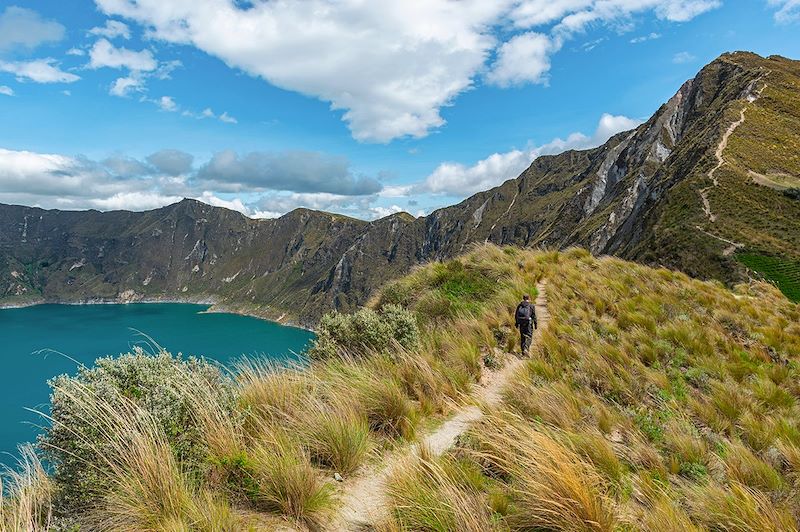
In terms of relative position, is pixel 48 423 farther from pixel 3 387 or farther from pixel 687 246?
pixel 3 387

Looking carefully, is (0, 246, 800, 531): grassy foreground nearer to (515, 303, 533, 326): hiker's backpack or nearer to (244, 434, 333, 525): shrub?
(244, 434, 333, 525): shrub

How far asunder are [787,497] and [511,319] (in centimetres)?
873

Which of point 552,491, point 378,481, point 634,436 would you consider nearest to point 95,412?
point 378,481

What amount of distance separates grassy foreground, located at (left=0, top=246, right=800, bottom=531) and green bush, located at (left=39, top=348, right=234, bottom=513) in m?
0.02

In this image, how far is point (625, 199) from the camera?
11156 cm

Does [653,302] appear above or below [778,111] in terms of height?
below

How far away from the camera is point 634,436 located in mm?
5852

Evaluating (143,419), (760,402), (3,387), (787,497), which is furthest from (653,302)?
(3,387)

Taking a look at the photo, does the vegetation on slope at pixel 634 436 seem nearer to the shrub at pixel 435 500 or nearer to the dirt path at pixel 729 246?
the shrub at pixel 435 500

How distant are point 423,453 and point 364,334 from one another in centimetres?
559

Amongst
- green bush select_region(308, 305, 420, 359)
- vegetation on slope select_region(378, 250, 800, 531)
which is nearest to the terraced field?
vegetation on slope select_region(378, 250, 800, 531)

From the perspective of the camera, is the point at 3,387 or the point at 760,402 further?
the point at 3,387

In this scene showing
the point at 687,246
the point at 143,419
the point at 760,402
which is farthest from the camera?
the point at 687,246

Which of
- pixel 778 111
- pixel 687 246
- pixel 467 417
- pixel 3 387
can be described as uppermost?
pixel 778 111
